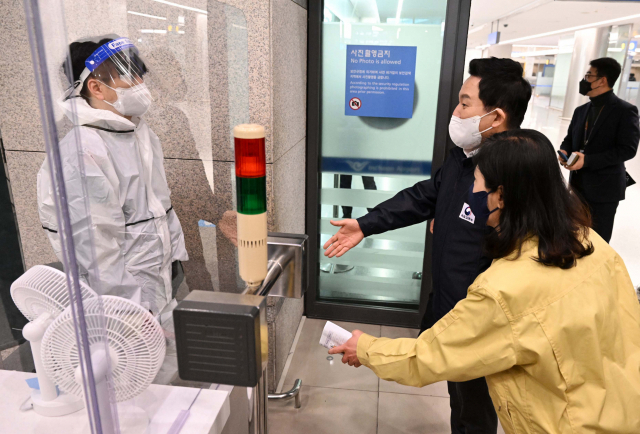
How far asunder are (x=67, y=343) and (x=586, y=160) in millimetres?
3529

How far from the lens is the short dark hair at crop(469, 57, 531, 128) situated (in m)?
1.65

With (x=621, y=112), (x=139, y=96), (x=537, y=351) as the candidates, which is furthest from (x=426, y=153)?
(x=139, y=96)

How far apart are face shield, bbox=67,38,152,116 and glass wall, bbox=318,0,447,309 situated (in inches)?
77.3

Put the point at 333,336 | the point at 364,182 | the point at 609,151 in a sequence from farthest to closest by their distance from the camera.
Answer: the point at 609,151 < the point at 364,182 < the point at 333,336

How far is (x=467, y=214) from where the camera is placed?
154 cm

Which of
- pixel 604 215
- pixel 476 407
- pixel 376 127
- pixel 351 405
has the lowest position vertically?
pixel 351 405

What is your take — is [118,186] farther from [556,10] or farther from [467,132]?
[556,10]

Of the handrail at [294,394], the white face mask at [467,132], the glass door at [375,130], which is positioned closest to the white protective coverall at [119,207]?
the white face mask at [467,132]

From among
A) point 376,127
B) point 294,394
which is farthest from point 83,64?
point 376,127

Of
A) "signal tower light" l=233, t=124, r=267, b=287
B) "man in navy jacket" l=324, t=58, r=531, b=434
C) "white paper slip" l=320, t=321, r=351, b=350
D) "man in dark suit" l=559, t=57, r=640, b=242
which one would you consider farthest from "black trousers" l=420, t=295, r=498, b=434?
"man in dark suit" l=559, t=57, r=640, b=242

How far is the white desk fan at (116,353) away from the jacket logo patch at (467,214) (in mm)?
1112

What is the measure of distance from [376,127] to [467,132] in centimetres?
108

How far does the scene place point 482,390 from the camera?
5.55ft

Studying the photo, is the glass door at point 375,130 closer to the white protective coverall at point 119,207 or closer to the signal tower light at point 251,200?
the white protective coverall at point 119,207
